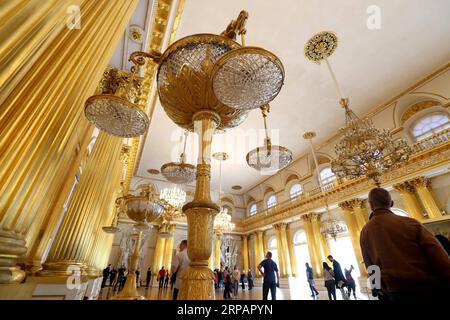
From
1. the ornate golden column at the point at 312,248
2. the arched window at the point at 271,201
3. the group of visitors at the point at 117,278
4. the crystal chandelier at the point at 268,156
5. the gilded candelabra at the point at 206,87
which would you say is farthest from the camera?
the arched window at the point at 271,201

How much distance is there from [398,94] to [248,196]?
11853mm

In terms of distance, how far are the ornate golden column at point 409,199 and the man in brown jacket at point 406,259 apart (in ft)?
24.8

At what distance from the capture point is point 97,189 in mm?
3123

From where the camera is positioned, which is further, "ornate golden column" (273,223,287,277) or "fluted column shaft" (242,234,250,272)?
"fluted column shaft" (242,234,250,272)

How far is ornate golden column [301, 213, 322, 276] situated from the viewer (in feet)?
31.4

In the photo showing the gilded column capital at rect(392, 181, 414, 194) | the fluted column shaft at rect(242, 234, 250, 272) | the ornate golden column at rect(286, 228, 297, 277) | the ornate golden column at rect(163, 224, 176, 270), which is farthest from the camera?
the fluted column shaft at rect(242, 234, 250, 272)

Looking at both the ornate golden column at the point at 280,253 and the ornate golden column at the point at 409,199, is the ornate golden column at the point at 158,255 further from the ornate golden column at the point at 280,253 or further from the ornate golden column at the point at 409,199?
the ornate golden column at the point at 409,199

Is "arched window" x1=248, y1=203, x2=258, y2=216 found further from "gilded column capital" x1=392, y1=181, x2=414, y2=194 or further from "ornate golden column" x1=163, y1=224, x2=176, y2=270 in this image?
"gilded column capital" x1=392, y1=181, x2=414, y2=194

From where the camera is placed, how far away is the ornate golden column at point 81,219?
2.03m

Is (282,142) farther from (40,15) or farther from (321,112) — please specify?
(40,15)

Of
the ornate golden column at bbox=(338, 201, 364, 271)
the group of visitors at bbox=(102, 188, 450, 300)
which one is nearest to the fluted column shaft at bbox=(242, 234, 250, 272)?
the ornate golden column at bbox=(338, 201, 364, 271)

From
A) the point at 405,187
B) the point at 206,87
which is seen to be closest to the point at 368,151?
the point at 206,87

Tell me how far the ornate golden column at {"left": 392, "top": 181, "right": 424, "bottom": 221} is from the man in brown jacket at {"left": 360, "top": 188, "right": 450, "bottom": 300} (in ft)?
24.8

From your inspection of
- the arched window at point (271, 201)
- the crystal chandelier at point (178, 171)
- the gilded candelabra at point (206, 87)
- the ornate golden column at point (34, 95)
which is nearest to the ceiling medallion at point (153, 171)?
the arched window at point (271, 201)
